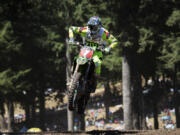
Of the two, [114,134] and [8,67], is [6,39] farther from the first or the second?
[114,134]

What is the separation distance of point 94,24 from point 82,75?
1.35m

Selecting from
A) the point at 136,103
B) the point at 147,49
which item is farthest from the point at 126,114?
the point at 147,49

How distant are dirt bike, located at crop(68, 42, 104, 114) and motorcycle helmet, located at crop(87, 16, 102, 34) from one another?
0.45m

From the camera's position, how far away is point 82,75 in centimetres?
873

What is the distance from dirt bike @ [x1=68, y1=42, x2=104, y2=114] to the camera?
28.3ft

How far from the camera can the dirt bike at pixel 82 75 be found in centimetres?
863

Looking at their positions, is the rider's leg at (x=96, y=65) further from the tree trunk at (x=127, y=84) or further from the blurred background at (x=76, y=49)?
the tree trunk at (x=127, y=84)

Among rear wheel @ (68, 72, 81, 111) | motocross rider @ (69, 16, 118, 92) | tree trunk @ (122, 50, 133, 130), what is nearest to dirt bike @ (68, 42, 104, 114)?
rear wheel @ (68, 72, 81, 111)

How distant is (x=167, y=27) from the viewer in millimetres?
20422

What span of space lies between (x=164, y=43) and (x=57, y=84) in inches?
483

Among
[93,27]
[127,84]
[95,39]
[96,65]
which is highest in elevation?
[93,27]

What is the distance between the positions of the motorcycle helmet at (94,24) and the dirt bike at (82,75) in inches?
17.6

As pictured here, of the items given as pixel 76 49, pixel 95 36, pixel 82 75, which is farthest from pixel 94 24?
pixel 76 49

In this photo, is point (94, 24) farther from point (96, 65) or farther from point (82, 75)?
point (82, 75)
